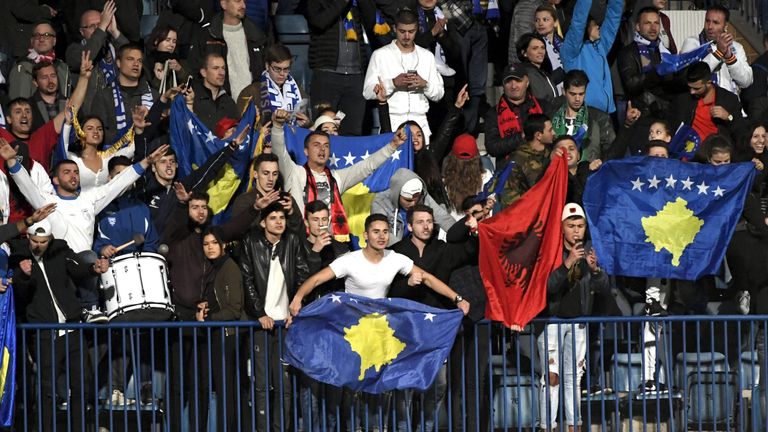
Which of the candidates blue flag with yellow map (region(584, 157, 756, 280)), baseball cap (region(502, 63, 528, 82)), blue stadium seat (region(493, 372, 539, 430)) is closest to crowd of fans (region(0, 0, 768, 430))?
baseball cap (region(502, 63, 528, 82))

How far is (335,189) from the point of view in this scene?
19859 millimetres

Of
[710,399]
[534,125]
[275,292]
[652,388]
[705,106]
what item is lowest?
[710,399]

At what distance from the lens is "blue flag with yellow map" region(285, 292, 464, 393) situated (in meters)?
17.8

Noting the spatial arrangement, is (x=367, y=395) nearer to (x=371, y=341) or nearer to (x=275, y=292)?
(x=371, y=341)

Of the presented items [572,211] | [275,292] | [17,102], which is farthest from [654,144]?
[17,102]

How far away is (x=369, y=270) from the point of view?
17969 mm

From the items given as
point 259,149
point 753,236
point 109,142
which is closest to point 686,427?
point 753,236

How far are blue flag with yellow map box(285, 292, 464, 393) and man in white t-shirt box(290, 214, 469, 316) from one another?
7.1 inches

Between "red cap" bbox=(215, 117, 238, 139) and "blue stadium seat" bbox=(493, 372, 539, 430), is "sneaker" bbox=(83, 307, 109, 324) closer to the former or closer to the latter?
"red cap" bbox=(215, 117, 238, 139)

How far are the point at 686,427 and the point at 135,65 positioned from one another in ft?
23.5

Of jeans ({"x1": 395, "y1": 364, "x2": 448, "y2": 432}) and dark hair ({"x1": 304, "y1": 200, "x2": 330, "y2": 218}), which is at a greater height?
dark hair ({"x1": 304, "y1": 200, "x2": 330, "y2": 218})

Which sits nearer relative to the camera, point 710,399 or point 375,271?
point 375,271

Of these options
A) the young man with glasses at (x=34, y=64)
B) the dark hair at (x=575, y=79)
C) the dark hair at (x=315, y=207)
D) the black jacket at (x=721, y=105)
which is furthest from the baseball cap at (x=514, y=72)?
the young man with glasses at (x=34, y=64)

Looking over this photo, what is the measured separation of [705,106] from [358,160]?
405 cm
